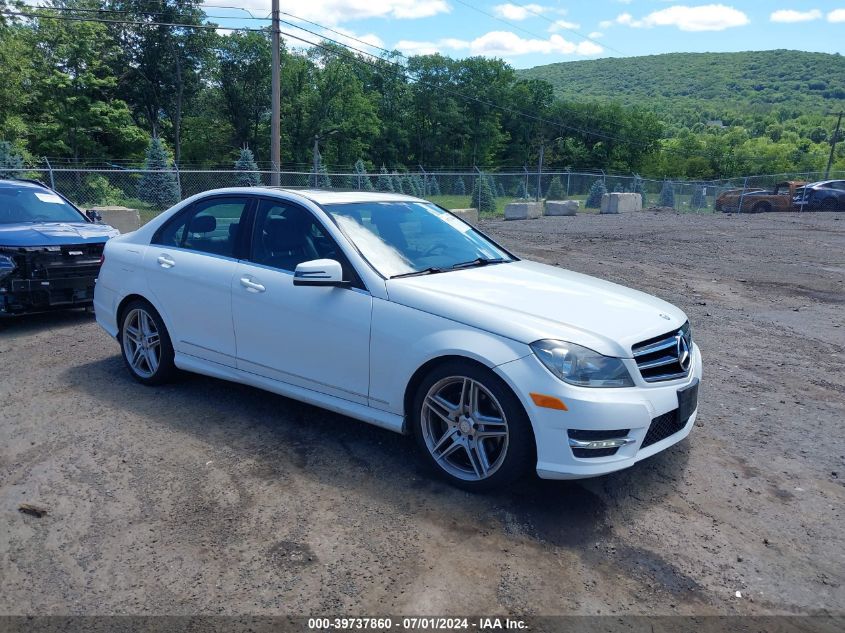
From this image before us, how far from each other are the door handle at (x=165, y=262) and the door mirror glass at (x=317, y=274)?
162 cm

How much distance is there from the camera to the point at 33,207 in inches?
334

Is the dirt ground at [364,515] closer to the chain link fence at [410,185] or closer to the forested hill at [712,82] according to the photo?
the chain link fence at [410,185]

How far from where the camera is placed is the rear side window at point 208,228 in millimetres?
5086

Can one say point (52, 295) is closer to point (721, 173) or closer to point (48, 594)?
point (48, 594)

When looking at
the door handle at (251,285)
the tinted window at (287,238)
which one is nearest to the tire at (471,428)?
the tinted window at (287,238)

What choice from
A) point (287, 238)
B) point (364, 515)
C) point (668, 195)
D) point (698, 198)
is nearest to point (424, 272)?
point (287, 238)

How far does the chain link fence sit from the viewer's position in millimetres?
20969

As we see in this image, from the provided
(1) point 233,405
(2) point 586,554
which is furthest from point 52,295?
(2) point 586,554

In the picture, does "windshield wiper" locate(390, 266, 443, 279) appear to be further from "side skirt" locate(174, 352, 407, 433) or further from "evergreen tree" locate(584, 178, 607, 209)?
"evergreen tree" locate(584, 178, 607, 209)

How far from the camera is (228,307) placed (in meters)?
4.85

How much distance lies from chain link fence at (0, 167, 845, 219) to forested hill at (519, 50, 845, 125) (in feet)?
348

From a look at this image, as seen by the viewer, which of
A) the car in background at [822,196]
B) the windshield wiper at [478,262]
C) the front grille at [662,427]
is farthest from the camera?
the car in background at [822,196]

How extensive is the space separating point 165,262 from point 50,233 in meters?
3.26

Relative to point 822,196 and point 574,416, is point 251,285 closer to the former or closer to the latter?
point 574,416
